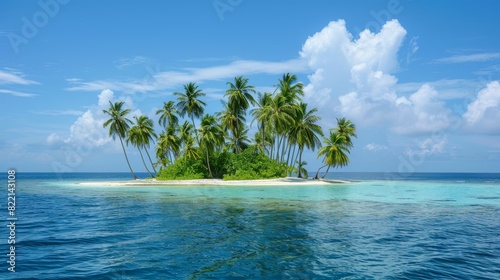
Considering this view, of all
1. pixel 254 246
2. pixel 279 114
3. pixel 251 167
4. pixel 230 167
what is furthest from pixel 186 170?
pixel 254 246

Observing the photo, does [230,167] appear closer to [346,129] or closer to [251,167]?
[251,167]

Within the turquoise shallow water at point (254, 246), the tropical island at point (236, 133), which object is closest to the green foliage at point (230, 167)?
the tropical island at point (236, 133)

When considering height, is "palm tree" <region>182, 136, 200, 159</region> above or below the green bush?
above

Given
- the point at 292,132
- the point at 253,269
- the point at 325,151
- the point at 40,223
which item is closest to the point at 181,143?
the point at 292,132

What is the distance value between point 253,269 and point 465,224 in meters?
12.5

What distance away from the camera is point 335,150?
5888cm

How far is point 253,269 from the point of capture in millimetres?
8875

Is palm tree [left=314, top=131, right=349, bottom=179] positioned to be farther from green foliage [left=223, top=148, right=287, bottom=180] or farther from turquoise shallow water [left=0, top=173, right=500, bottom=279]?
turquoise shallow water [left=0, top=173, right=500, bottom=279]

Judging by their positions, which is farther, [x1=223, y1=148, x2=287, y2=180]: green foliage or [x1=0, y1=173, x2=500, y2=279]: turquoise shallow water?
[x1=223, y1=148, x2=287, y2=180]: green foliage

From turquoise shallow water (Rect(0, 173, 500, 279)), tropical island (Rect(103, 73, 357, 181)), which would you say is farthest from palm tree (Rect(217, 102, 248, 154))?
turquoise shallow water (Rect(0, 173, 500, 279))

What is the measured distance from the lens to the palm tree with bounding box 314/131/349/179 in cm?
5862

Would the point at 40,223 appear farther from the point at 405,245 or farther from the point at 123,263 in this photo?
the point at 405,245

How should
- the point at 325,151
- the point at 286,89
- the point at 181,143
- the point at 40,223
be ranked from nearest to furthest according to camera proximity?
the point at 40,223 → the point at 286,89 → the point at 325,151 → the point at 181,143

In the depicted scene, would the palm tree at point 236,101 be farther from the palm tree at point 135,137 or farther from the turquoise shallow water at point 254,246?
the turquoise shallow water at point 254,246
